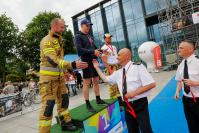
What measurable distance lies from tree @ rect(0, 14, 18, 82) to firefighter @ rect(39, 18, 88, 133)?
88.6 ft

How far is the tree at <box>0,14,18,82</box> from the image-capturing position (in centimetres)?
2907

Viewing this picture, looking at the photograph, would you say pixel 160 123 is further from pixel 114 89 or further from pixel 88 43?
pixel 88 43

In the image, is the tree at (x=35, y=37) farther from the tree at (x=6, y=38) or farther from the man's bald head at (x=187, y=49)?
the man's bald head at (x=187, y=49)

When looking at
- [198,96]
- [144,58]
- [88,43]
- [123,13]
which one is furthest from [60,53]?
[123,13]

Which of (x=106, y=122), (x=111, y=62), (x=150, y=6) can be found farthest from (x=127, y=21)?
(x=106, y=122)

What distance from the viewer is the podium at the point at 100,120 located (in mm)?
3871

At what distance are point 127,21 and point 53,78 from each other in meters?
29.1

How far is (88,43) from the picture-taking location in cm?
460

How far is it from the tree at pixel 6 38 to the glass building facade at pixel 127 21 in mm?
12172

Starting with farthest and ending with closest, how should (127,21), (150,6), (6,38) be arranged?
(127,21)
(6,38)
(150,6)

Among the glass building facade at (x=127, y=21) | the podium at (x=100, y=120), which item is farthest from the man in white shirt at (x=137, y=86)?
the glass building facade at (x=127, y=21)

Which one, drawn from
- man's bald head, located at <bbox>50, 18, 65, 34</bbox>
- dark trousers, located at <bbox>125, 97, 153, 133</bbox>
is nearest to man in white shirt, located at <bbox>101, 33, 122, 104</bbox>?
man's bald head, located at <bbox>50, 18, 65, 34</bbox>

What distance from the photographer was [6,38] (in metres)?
30.0

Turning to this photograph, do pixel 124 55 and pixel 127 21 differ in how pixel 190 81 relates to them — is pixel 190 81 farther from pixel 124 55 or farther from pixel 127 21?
pixel 127 21
